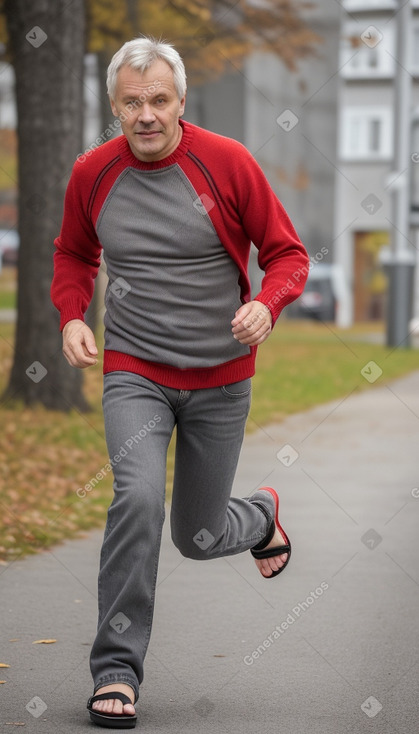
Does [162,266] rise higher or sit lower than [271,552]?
higher

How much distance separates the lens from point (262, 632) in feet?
15.2

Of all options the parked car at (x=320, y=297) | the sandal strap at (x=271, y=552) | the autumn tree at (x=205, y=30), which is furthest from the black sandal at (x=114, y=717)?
the parked car at (x=320, y=297)

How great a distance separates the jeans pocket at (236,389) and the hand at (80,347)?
1.26ft

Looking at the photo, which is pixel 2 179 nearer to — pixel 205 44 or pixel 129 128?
pixel 205 44

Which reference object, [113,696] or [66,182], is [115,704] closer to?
[113,696]

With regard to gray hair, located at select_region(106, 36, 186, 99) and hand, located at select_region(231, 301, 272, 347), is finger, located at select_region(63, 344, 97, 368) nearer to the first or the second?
hand, located at select_region(231, 301, 272, 347)

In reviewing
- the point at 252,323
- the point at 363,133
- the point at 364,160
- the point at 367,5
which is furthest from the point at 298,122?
the point at 252,323

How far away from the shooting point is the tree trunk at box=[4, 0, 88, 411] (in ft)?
33.1

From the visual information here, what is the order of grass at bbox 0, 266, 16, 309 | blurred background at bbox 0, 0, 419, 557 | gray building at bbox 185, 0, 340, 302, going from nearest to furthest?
1. blurred background at bbox 0, 0, 419, 557
2. grass at bbox 0, 266, 16, 309
3. gray building at bbox 185, 0, 340, 302

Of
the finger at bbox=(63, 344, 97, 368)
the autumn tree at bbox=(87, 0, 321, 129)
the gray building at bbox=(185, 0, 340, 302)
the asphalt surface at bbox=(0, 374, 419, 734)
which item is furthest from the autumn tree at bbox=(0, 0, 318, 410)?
the gray building at bbox=(185, 0, 340, 302)

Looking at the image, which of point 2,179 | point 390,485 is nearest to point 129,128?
point 390,485

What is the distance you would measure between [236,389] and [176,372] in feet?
0.70

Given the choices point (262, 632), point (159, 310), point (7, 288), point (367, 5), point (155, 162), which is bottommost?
point (7, 288)

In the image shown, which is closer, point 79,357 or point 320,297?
point 79,357
